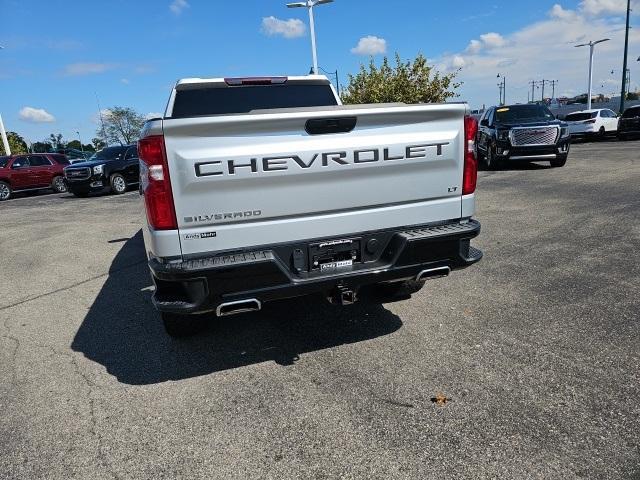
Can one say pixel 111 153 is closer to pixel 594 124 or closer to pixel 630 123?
pixel 594 124

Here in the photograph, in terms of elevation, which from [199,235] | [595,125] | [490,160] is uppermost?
[199,235]

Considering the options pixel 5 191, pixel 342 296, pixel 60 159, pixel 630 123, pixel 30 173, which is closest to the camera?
pixel 342 296

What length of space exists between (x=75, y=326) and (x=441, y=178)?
3.69m

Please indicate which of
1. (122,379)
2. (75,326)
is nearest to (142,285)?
(75,326)

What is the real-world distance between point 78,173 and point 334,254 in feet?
54.5

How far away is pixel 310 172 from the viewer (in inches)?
120

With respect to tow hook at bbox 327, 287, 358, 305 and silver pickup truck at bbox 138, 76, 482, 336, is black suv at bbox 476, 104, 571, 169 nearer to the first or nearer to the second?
silver pickup truck at bbox 138, 76, 482, 336

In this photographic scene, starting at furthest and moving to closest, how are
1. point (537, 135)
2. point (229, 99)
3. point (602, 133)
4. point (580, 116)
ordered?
point (580, 116)
point (602, 133)
point (537, 135)
point (229, 99)

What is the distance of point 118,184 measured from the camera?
17688mm

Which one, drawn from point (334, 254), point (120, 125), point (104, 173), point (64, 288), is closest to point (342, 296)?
point (334, 254)

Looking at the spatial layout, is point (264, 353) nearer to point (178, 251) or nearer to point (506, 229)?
point (178, 251)

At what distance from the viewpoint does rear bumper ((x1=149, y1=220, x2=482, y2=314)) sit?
A: 290 cm

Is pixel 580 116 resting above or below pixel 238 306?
above

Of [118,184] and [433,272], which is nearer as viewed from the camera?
[433,272]
